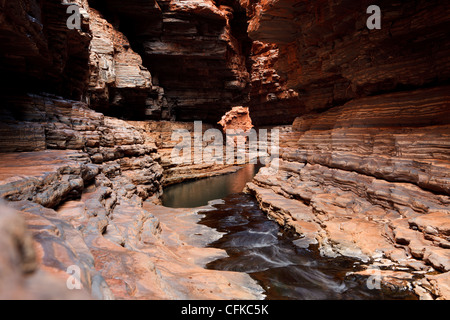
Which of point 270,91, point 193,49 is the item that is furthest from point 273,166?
point 270,91

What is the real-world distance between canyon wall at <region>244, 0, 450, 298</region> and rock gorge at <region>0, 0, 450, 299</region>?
4cm

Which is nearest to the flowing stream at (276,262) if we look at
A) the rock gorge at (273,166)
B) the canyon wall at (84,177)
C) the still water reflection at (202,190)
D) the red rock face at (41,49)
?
the rock gorge at (273,166)

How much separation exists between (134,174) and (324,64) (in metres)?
9.90

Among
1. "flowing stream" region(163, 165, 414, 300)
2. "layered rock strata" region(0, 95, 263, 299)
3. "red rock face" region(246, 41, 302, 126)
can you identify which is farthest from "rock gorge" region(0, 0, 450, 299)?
"red rock face" region(246, 41, 302, 126)

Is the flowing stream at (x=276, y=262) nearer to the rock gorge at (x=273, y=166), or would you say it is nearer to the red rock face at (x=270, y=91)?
the rock gorge at (x=273, y=166)

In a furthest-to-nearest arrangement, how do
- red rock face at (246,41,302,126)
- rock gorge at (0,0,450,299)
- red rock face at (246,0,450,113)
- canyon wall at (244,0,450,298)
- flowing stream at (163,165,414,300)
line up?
red rock face at (246,41,302,126) < red rock face at (246,0,450,113) < canyon wall at (244,0,450,298) < flowing stream at (163,165,414,300) < rock gorge at (0,0,450,299)

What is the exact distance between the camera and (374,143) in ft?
23.1

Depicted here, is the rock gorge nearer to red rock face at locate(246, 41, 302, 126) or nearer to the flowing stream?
the flowing stream

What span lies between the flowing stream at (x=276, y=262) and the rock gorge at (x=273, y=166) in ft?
1.03

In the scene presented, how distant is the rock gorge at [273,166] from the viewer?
8.48 feet

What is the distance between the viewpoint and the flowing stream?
13.2ft

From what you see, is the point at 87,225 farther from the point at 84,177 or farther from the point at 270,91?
A: the point at 270,91

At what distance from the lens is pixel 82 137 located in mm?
8164

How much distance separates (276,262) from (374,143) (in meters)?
4.71
